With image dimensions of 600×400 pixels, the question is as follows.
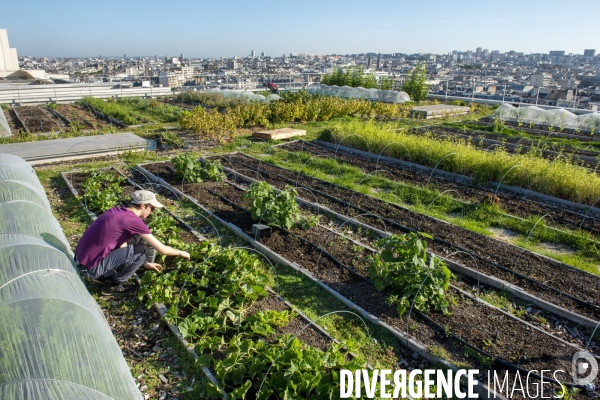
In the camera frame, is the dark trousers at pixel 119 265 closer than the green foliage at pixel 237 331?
No

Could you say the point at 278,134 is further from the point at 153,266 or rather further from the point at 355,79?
the point at 355,79

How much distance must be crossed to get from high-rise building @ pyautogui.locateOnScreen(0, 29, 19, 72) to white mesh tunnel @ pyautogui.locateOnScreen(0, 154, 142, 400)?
48152 millimetres

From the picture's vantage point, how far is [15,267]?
3.19m

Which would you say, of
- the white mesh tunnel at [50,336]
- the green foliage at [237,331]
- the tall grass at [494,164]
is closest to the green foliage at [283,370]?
the green foliage at [237,331]

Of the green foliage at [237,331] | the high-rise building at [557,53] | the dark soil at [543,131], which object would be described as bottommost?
the green foliage at [237,331]

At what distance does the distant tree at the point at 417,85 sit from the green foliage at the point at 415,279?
17859mm

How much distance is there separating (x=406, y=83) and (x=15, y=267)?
20310mm

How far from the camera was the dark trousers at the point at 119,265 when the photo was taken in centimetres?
424

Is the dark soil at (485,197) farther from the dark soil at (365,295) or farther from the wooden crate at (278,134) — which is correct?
the dark soil at (365,295)

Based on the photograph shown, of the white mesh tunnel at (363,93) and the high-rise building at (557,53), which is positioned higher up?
the high-rise building at (557,53)

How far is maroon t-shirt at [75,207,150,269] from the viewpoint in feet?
13.7

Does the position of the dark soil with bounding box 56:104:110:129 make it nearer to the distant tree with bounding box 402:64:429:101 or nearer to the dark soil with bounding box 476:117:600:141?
the dark soil with bounding box 476:117:600:141

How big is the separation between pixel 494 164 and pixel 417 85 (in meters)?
13.3

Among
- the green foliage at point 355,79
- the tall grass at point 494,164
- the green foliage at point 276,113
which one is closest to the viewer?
the tall grass at point 494,164
